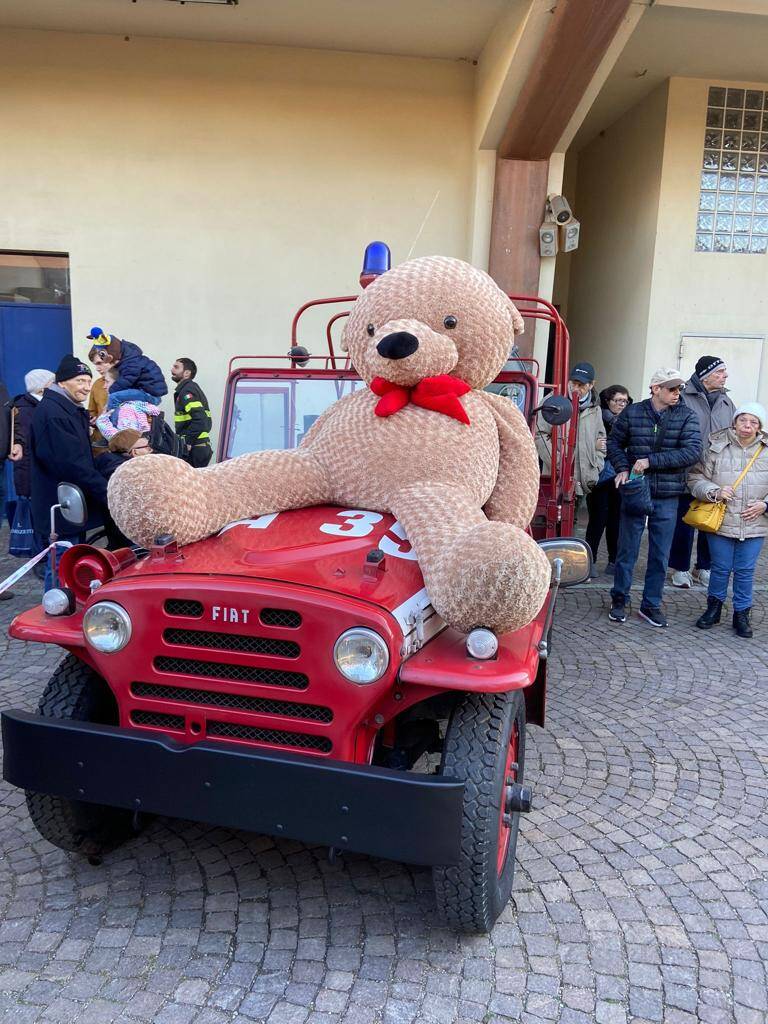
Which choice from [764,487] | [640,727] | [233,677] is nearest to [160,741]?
[233,677]

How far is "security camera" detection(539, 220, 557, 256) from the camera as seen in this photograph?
784cm

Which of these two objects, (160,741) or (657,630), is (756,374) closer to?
(657,630)

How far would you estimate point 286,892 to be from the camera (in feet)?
8.32

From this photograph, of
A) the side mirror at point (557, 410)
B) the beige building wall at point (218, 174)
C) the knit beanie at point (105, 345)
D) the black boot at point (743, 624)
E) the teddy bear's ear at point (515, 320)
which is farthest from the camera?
the beige building wall at point (218, 174)

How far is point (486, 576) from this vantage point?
2.11 metres

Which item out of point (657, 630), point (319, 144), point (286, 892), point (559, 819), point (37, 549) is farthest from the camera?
point (319, 144)

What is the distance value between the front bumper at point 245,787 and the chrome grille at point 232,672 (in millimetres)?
205

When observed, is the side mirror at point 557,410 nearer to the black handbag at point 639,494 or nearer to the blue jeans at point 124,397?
the black handbag at point 639,494

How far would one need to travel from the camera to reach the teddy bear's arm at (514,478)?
2936mm

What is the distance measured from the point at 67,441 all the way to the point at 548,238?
Result: 17.9ft

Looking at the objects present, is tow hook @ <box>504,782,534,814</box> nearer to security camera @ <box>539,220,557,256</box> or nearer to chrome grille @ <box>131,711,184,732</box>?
chrome grille @ <box>131,711,184,732</box>

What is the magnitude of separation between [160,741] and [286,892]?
0.81m

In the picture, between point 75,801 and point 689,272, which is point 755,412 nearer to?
point 689,272

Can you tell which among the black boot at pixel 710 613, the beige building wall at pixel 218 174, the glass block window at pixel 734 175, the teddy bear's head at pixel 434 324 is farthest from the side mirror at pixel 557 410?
the glass block window at pixel 734 175
